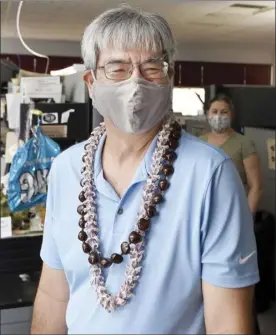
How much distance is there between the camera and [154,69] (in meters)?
0.94

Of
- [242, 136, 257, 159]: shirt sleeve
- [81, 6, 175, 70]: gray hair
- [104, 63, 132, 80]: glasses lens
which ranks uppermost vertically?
[81, 6, 175, 70]: gray hair

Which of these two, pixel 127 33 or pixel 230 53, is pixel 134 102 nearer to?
pixel 127 33

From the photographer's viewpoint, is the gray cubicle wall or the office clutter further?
the gray cubicle wall

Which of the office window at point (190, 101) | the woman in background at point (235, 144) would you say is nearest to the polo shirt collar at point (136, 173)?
the office window at point (190, 101)

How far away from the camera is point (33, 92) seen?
1.94 metres

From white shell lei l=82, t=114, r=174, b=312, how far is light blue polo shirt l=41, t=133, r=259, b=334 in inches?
0.5

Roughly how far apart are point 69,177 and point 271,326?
202 cm

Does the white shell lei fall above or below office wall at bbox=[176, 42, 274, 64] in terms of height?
below

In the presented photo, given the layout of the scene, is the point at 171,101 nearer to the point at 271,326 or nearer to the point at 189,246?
the point at 189,246

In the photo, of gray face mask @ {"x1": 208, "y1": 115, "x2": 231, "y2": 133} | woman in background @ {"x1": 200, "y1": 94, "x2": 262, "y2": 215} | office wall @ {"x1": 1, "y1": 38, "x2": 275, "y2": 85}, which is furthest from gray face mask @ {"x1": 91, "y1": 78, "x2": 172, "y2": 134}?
office wall @ {"x1": 1, "y1": 38, "x2": 275, "y2": 85}

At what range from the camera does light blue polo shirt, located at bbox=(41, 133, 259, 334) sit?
34.9 inches

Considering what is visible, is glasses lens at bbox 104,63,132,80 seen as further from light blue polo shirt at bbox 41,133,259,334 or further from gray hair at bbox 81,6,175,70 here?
light blue polo shirt at bbox 41,133,259,334

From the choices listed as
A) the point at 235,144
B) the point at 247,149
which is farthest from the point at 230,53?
the point at 235,144

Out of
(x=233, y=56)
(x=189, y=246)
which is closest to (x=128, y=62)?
(x=189, y=246)
